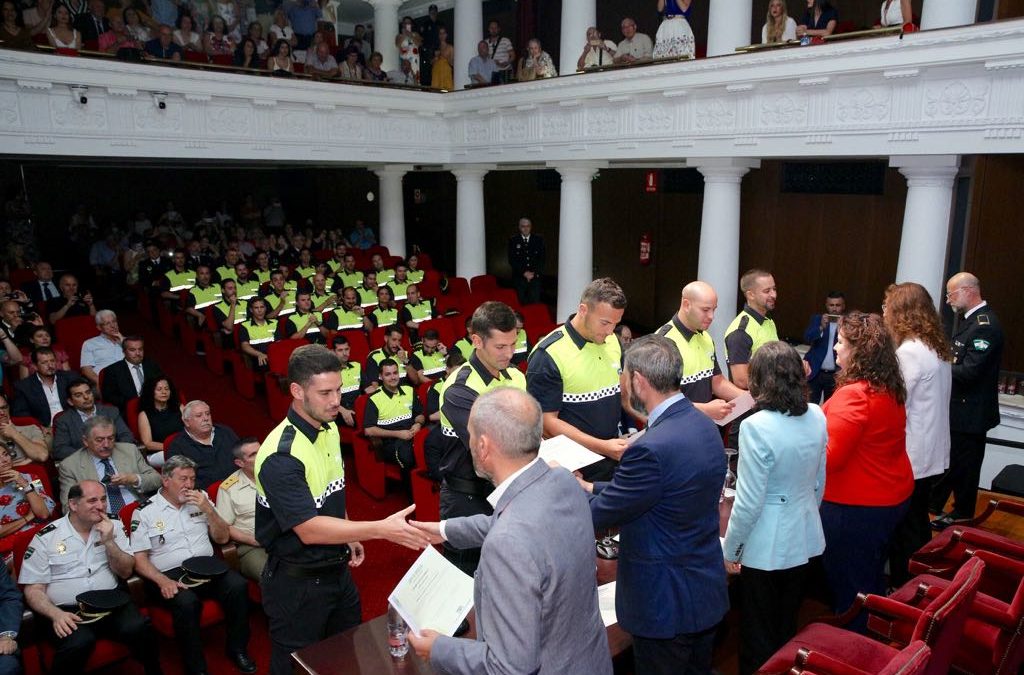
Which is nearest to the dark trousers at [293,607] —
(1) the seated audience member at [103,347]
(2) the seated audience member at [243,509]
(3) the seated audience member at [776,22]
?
(2) the seated audience member at [243,509]

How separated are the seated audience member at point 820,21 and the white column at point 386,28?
756 centimetres

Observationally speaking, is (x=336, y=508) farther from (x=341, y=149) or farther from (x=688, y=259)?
(x=688, y=259)

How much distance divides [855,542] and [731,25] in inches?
276

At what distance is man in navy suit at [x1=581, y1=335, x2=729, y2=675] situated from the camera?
2330mm

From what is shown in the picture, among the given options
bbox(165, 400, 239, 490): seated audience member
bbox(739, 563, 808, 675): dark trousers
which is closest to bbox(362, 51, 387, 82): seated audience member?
bbox(165, 400, 239, 490): seated audience member

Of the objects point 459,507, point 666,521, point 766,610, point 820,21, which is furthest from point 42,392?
point 820,21

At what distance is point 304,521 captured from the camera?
2.65 m

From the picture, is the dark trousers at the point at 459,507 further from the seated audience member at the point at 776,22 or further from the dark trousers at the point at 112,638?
the seated audience member at the point at 776,22

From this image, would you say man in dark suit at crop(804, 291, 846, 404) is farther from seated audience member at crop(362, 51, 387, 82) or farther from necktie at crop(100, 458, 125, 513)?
seated audience member at crop(362, 51, 387, 82)

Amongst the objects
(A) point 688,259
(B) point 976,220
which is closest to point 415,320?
(A) point 688,259

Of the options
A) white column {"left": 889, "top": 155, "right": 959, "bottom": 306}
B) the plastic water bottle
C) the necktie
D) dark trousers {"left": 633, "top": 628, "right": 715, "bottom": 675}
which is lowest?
the necktie

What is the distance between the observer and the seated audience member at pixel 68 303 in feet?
28.2

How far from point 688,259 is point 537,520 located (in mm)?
10940

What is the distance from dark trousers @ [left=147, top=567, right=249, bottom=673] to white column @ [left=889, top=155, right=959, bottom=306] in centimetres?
671
